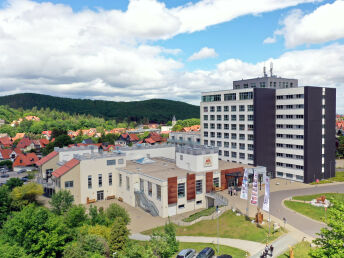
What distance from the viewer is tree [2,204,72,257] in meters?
40.3

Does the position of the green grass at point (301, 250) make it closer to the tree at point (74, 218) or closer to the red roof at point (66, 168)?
the tree at point (74, 218)

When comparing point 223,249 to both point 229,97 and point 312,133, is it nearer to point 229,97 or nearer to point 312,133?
point 312,133

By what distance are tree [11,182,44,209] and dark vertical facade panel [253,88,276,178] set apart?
202 ft

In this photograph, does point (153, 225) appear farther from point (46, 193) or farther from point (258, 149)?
point (258, 149)

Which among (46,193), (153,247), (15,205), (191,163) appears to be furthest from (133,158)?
(153,247)

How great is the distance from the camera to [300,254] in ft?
115

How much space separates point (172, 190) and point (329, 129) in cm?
5376

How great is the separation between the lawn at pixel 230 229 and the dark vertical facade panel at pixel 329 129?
4437 cm

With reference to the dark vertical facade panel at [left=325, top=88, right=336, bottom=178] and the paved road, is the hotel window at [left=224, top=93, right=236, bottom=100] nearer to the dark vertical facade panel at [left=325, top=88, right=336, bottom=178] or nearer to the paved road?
the dark vertical facade panel at [left=325, top=88, right=336, bottom=178]

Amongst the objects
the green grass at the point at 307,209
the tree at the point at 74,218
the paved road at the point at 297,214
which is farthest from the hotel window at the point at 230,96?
the tree at the point at 74,218

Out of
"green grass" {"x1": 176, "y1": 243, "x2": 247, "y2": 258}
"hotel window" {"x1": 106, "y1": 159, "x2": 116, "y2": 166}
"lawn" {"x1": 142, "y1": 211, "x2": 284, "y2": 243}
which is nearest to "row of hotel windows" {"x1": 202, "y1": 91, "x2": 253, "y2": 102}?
"lawn" {"x1": 142, "y1": 211, "x2": 284, "y2": 243}

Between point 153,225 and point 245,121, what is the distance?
158 ft

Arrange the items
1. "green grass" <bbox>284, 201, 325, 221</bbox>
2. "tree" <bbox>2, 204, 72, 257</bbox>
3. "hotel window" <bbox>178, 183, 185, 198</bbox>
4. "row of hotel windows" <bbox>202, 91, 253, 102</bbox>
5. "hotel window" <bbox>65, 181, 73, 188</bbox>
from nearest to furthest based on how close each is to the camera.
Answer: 1. "tree" <bbox>2, 204, 72, 257</bbox>
2. "green grass" <bbox>284, 201, 325, 221</bbox>
3. "hotel window" <bbox>178, 183, 185, 198</bbox>
4. "hotel window" <bbox>65, 181, 73, 188</bbox>
5. "row of hotel windows" <bbox>202, 91, 253, 102</bbox>

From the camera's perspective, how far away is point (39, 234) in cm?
4078
